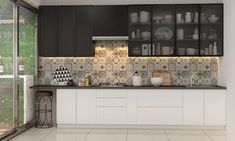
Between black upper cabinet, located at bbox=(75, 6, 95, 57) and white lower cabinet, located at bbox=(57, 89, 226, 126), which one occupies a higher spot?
black upper cabinet, located at bbox=(75, 6, 95, 57)

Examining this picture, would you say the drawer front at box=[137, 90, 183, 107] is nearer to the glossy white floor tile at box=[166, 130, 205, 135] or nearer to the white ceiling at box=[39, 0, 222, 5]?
the glossy white floor tile at box=[166, 130, 205, 135]

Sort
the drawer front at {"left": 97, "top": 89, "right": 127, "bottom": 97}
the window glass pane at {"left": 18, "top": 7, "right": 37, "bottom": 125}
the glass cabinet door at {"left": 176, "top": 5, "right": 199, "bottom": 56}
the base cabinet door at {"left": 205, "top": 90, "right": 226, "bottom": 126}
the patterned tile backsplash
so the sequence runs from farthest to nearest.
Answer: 1. the patterned tile backsplash
2. the glass cabinet door at {"left": 176, "top": 5, "right": 199, "bottom": 56}
3. the drawer front at {"left": 97, "top": 89, "right": 127, "bottom": 97}
4. the base cabinet door at {"left": 205, "top": 90, "right": 226, "bottom": 126}
5. the window glass pane at {"left": 18, "top": 7, "right": 37, "bottom": 125}

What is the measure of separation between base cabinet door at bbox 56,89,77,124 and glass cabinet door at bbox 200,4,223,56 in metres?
2.78

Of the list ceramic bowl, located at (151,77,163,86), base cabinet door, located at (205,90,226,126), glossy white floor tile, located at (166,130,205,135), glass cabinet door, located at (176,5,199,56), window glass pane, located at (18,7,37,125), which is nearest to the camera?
glossy white floor tile, located at (166,130,205,135)

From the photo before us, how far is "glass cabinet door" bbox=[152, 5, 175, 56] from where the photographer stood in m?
7.45

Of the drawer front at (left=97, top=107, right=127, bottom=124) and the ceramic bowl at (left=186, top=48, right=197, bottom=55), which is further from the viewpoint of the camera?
the ceramic bowl at (left=186, top=48, right=197, bottom=55)

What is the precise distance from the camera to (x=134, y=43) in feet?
24.7

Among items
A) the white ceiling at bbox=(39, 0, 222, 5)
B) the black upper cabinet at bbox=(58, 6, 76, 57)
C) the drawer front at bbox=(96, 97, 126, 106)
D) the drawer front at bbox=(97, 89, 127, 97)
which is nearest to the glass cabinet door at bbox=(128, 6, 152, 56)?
the white ceiling at bbox=(39, 0, 222, 5)

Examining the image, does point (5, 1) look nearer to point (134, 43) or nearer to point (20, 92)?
point (20, 92)

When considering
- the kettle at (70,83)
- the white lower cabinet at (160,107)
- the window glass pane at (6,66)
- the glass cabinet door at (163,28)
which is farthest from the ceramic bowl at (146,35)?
the window glass pane at (6,66)

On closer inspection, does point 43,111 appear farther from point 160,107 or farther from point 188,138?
point 188,138

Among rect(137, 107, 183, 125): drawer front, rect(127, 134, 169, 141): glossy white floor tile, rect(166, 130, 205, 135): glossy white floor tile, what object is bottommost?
rect(166, 130, 205, 135): glossy white floor tile

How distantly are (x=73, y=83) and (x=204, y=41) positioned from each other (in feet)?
9.36

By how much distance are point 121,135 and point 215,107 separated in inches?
76.5
